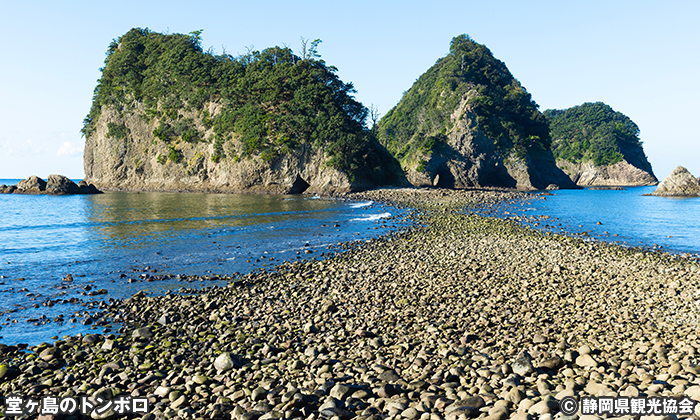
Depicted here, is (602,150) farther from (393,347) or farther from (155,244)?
(393,347)

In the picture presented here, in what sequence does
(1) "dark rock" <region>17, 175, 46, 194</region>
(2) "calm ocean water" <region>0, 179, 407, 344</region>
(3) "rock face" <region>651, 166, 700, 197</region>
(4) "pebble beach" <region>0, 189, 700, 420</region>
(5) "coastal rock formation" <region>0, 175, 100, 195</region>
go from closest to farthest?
(4) "pebble beach" <region>0, 189, 700, 420</region>
(2) "calm ocean water" <region>0, 179, 407, 344</region>
(3) "rock face" <region>651, 166, 700, 197</region>
(5) "coastal rock formation" <region>0, 175, 100, 195</region>
(1) "dark rock" <region>17, 175, 46, 194</region>

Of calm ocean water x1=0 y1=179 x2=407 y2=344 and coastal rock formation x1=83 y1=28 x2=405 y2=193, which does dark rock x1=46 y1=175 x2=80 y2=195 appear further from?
calm ocean water x1=0 y1=179 x2=407 y2=344

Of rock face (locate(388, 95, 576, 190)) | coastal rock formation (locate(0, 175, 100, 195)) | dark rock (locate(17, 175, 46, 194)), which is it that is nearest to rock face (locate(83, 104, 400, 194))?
coastal rock formation (locate(0, 175, 100, 195))

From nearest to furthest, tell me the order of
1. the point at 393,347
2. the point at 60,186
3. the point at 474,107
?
the point at 393,347 → the point at 60,186 → the point at 474,107

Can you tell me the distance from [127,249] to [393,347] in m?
20.6

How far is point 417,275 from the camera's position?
16109mm

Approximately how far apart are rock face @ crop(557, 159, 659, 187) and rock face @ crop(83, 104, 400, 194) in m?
111

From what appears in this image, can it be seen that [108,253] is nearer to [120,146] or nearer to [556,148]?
[120,146]

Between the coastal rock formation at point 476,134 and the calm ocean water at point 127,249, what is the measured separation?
64.9 metres

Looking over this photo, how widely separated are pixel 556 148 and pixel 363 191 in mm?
118517

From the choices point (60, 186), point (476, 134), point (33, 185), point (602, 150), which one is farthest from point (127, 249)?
point (602, 150)

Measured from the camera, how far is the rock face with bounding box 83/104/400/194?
259 feet

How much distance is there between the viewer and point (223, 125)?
84.7 metres

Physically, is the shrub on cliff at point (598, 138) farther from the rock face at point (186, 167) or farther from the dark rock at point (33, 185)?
the dark rock at point (33, 185)
